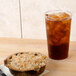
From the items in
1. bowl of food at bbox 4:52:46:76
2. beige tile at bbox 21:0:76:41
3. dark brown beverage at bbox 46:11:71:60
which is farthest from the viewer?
beige tile at bbox 21:0:76:41

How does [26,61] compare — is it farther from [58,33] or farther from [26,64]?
[58,33]

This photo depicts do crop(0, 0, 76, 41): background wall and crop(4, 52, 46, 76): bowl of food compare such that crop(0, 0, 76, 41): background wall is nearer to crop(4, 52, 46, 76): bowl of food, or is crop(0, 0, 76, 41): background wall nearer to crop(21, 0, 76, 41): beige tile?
crop(21, 0, 76, 41): beige tile

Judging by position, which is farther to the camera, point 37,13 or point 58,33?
point 37,13

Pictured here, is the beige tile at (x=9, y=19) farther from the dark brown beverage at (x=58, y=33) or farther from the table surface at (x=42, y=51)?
the dark brown beverage at (x=58, y=33)

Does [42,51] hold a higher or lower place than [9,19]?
lower

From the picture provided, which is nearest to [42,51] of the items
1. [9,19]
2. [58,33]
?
[58,33]

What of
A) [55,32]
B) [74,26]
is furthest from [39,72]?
[74,26]

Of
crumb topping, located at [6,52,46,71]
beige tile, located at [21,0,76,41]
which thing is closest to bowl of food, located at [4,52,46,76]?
crumb topping, located at [6,52,46,71]

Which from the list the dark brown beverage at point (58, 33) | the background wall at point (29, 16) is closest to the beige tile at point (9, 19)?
the background wall at point (29, 16)
